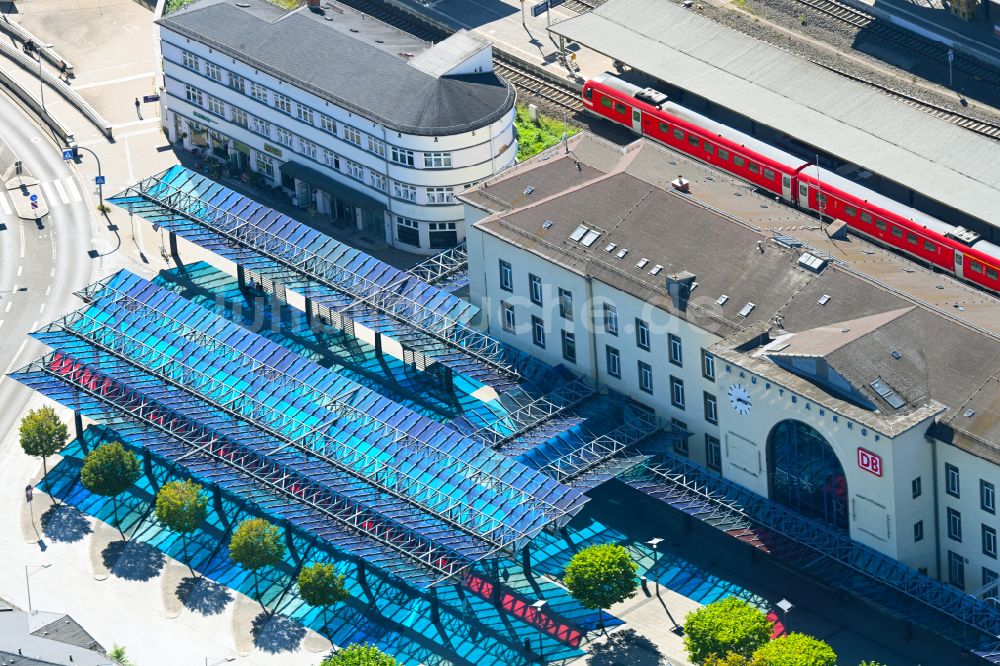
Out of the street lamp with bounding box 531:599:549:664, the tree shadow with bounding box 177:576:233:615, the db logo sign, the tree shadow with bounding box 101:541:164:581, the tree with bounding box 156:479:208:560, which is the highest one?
the db logo sign

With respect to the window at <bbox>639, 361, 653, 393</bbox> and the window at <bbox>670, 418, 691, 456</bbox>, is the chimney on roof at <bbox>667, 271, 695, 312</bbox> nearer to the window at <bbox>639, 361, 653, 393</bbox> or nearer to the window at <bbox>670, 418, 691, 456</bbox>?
the window at <bbox>639, 361, 653, 393</bbox>

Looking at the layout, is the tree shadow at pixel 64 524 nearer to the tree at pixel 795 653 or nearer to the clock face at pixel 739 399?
the clock face at pixel 739 399

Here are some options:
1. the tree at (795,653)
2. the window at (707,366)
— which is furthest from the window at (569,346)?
the tree at (795,653)

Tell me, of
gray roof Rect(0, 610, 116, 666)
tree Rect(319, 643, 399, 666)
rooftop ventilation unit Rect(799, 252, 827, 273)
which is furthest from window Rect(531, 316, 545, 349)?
gray roof Rect(0, 610, 116, 666)

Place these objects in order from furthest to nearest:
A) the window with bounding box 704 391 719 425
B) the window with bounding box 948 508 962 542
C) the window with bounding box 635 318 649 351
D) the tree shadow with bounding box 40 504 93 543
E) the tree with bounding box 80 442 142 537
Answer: the tree shadow with bounding box 40 504 93 543 < the window with bounding box 635 318 649 351 < the tree with bounding box 80 442 142 537 < the window with bounding box 704 391 719 425 < the window with bounding box 948 508 962 542

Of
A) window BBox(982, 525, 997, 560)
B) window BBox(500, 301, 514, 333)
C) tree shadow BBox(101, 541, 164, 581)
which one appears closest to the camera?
window BBox(982, 525, 997, 560)
